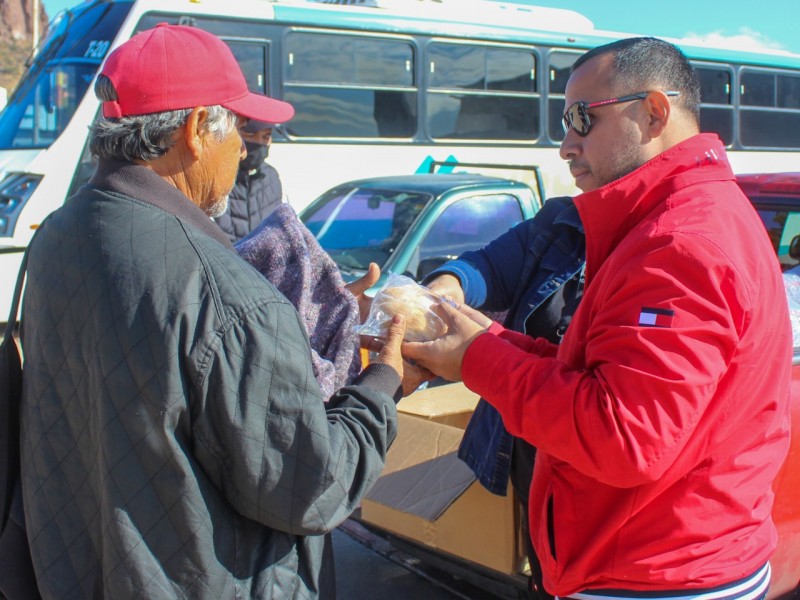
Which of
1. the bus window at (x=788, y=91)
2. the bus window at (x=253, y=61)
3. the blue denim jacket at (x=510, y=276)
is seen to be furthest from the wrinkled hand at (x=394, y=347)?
the bus window at (x=788, y=91)

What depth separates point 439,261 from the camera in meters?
5.08

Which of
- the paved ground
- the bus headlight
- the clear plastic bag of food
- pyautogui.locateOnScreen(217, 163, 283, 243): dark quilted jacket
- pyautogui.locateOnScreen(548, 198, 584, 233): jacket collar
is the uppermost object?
pyautogui.locateOnScreen(548, 198, 584, 233): jacket collar

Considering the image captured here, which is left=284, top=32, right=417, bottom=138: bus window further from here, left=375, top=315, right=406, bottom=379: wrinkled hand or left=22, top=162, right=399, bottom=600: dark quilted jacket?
left=22, top=162, right=399, bottom=600: dark quilted jacket

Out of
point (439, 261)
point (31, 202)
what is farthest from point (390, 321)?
point (31, 202)

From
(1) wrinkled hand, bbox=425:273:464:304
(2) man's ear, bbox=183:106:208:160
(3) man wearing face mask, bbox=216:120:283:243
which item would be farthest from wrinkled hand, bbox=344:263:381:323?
(3) man wearing face mask, bbox=216:120:283:243

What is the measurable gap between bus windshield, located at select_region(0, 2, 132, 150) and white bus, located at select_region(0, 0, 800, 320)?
0.02 m

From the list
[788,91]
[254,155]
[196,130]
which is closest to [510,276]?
[196,130]

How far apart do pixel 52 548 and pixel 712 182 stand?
1472 millimetres

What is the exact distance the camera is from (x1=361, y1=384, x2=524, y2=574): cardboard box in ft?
9.10

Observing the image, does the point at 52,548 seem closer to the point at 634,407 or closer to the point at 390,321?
the point at 390,321

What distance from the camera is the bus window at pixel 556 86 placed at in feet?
35.4

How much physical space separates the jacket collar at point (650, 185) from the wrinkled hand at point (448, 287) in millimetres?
715

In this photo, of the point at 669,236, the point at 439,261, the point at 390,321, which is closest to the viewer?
the point at 669,236

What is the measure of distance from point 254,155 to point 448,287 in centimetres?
335
